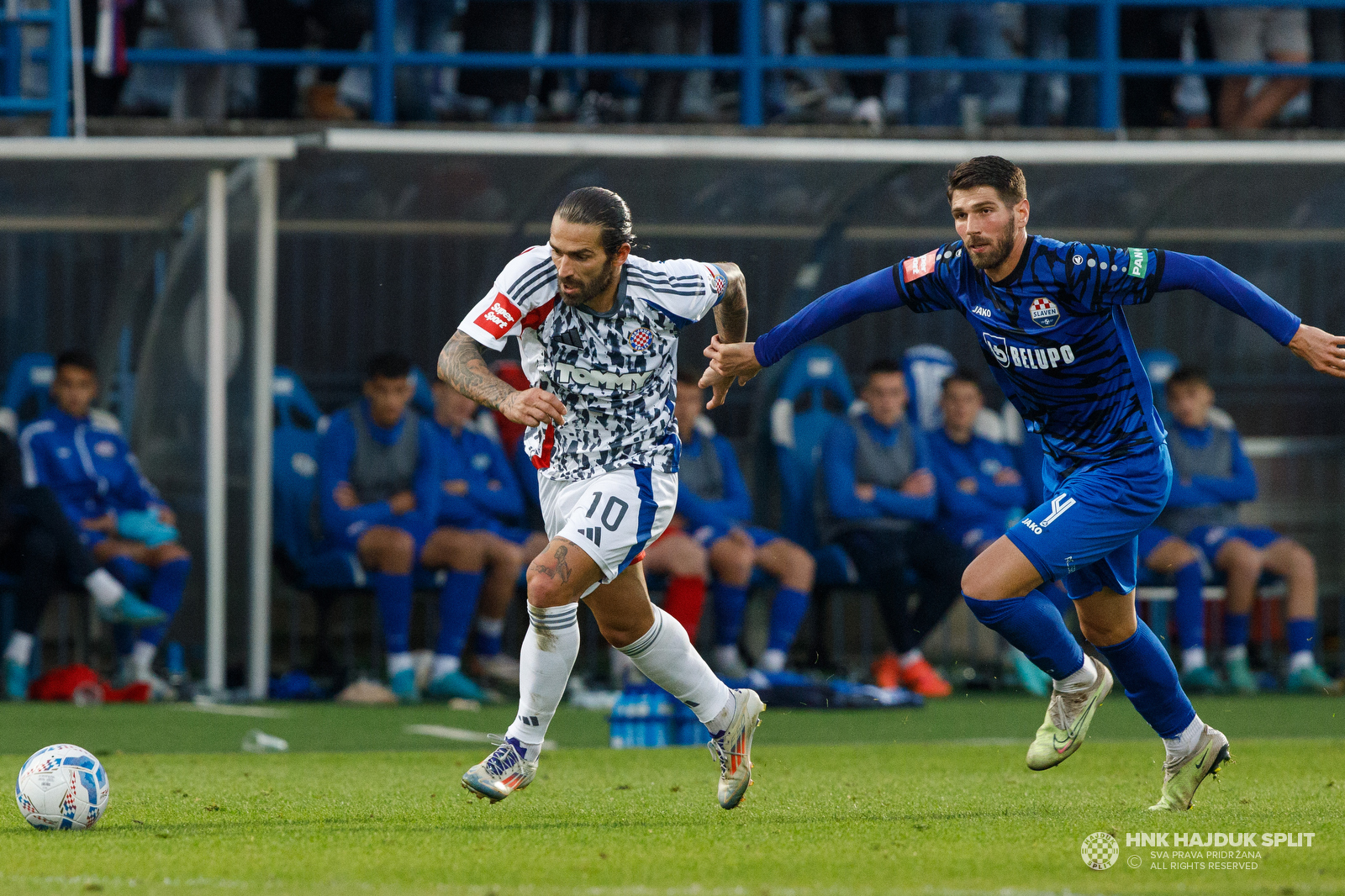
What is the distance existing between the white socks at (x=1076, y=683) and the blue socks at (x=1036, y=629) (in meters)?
0.02

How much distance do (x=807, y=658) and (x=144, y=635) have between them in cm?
423

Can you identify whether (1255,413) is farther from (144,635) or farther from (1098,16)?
(144,635)

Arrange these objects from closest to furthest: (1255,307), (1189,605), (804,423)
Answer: (1255,307) → (1189,605) → (804,423)

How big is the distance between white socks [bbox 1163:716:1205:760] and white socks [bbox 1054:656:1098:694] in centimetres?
32

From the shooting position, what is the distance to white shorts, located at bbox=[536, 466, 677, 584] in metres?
5.84

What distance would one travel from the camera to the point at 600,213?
5.82 m

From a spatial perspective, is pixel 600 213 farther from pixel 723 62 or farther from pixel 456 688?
pixel 723 62

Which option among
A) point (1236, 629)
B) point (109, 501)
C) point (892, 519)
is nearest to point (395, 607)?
point (109, 501)

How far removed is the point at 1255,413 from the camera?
13031 millimetres

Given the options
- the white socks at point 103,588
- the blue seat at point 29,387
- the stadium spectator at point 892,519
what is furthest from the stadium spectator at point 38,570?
the stadium spectator at point 892,519

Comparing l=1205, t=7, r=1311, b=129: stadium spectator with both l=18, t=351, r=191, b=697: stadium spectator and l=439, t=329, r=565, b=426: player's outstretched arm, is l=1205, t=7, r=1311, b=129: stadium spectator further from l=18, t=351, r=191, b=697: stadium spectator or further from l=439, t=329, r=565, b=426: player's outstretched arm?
l=439, t=329, r=565, b=426: player's outstretched arm

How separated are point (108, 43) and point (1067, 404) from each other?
678cm

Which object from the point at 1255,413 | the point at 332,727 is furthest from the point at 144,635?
the point at 1255,413

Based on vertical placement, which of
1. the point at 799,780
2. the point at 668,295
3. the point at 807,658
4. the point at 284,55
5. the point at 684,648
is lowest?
the point at 807,658
